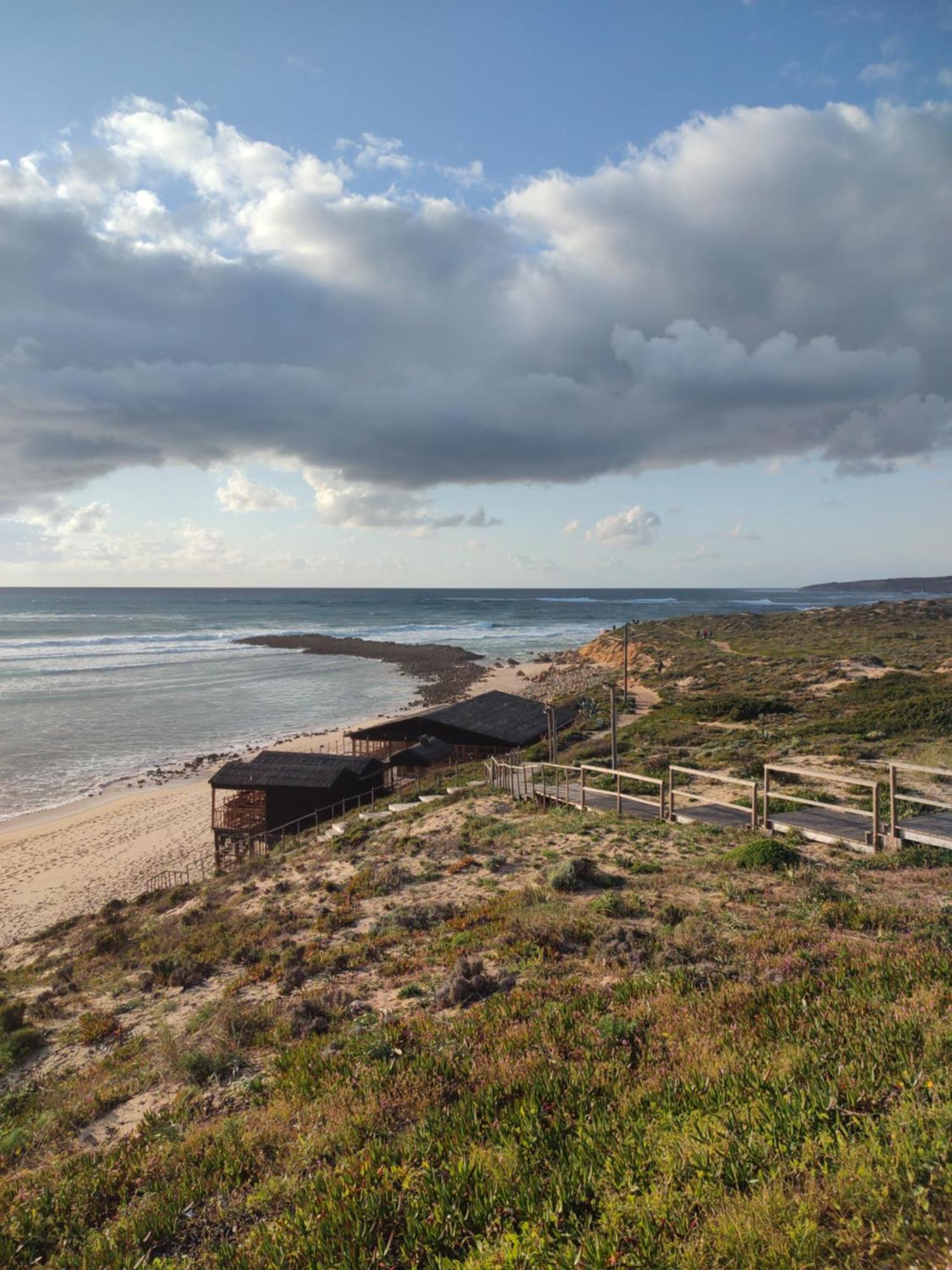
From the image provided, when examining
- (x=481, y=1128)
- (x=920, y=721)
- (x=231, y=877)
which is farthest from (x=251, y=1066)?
(x=920, y=721)

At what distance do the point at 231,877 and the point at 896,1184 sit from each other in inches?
809

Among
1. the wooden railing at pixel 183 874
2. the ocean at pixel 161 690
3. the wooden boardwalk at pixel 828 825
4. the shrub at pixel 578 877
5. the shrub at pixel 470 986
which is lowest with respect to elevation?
the wooden railing at pixel 183 874

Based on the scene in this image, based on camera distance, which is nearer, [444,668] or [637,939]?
[637,939]

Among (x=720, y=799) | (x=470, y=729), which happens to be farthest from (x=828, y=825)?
(x=470, y=729)

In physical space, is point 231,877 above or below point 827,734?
below

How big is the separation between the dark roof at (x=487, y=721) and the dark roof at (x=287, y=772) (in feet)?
22.5

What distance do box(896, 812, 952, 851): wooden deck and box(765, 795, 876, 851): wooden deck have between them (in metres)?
0.60

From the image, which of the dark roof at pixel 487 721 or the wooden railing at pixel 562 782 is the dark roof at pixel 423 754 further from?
the wooden railing at pixel 562 782

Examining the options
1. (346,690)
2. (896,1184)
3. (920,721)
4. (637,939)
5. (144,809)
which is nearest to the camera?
(896,1184)

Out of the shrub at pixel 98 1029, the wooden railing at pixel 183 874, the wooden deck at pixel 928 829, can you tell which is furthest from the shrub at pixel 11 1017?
the wooden deck at pixel 928 829

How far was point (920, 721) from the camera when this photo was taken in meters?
26.4

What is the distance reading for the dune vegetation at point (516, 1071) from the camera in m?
3.92

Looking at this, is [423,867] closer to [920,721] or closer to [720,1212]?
[720,1212]

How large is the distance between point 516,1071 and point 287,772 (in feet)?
80.5
